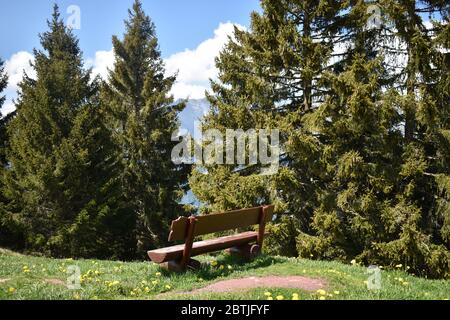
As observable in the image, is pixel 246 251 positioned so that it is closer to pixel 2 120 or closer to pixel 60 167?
pixel 60 167

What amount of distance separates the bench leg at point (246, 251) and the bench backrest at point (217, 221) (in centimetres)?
54

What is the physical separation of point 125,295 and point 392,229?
9.91 m

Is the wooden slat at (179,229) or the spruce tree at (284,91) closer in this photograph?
the wooden slat at (179,229)

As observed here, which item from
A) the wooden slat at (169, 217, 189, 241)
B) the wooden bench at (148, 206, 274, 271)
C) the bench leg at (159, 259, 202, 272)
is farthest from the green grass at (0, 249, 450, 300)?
the wooden slat at (169, 217, 189, 241)

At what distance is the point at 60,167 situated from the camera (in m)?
21.2

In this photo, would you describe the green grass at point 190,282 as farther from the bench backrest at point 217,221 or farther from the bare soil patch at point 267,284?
the bench backrest at point 217,221

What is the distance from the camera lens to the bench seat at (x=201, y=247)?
26.3 feet

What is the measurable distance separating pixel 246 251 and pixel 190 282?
2.25 metres

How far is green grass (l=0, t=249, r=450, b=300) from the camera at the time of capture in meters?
6.45

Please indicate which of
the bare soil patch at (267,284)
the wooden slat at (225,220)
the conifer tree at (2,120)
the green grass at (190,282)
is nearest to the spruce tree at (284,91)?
the wooden slat at (225,220)

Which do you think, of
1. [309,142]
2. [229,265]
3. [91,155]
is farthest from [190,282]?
[91,155]

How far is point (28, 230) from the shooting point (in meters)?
22.0

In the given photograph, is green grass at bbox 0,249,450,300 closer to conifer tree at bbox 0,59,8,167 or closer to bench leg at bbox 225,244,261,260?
bench leg at bbox 225,244,261,260
